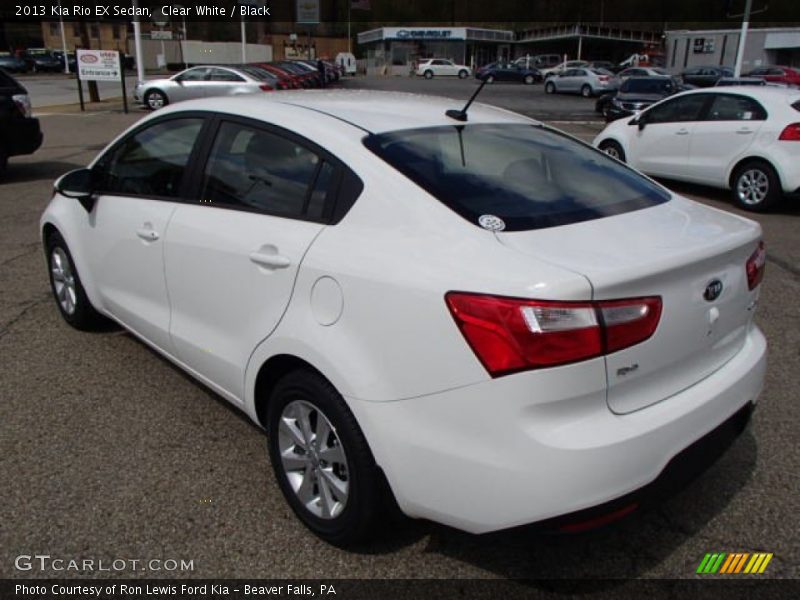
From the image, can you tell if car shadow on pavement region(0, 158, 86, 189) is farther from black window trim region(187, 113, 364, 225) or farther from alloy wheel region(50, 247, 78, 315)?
black window trim region(187, 113, 364, 225)

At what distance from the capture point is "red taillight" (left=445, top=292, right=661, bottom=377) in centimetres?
187

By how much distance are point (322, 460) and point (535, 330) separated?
989 millimetres

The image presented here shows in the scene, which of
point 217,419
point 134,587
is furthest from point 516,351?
point 217,419

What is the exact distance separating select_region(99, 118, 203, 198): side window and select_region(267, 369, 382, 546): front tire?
Answer: 4.15 ft

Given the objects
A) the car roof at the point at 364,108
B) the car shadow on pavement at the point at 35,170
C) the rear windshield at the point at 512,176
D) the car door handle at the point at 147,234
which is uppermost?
the car roof at the point at 364,108

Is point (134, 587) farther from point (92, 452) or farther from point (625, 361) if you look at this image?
point (625, 361)

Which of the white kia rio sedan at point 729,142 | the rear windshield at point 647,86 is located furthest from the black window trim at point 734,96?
the rear windshield at point 647,86

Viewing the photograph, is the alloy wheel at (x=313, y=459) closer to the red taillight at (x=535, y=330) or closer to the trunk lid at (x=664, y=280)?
the red taillight at (x=535, y=330)

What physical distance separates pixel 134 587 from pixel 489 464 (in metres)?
1.33

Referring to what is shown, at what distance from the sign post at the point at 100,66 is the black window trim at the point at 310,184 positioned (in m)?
19.3

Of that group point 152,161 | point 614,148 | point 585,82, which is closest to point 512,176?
point 152,161

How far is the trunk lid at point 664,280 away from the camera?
6.49ft

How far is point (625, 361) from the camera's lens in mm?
1967

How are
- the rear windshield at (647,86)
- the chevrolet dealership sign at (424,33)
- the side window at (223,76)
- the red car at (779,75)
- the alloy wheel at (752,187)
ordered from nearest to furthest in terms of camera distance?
the alloy wheel at (752,187) → the rear windshield at (647,86) → the side window at (223,76) → the red car at (779,75) → the chevrolet dealership sign at (424,33)
